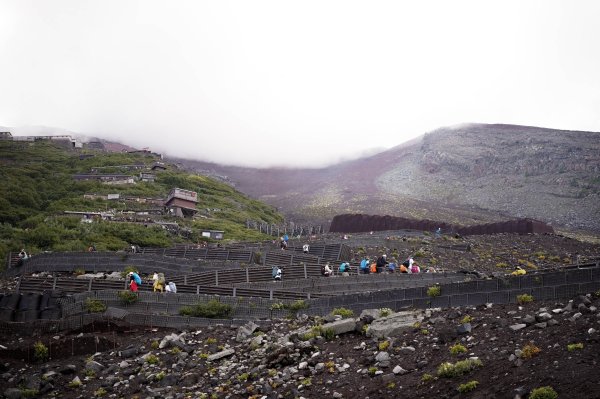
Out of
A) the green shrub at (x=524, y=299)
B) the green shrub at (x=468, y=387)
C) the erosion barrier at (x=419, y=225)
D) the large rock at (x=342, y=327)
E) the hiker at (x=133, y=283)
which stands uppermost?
the green shrub at (x=524, y=299)

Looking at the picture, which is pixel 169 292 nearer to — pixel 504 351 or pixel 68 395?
pixel 68 395

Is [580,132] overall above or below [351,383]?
above

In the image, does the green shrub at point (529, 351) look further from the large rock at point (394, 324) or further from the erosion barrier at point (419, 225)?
the erosion barrier at point (419, 225)

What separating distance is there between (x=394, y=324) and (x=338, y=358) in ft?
6.19

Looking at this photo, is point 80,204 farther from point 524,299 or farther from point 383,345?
point 524,299

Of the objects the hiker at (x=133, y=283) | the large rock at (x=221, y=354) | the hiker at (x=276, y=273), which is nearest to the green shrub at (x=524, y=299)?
the large rock at (x=221, y=354)

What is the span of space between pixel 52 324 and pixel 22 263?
1356 cm

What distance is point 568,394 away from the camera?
445 inches

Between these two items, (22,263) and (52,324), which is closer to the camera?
(52,324)

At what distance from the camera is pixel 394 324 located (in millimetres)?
17188

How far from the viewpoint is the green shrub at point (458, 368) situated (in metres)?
13.4

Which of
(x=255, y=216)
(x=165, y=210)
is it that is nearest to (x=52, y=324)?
(x=165, y=210)

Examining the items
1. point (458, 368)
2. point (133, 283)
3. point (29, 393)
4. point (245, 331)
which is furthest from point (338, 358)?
point (133, 283)

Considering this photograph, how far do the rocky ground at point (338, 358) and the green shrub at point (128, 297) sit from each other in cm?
151
